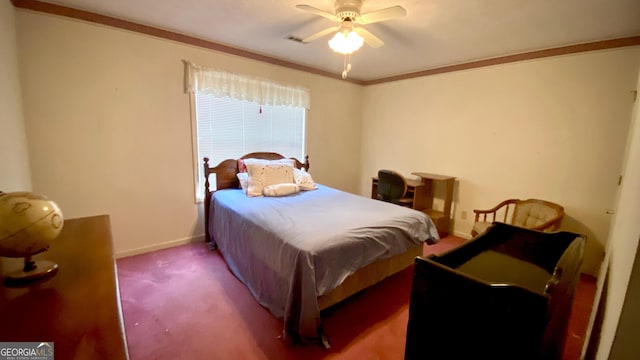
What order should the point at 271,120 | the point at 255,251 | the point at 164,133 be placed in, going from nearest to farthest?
1. the point at 255,251
2. the point at 164,133
3. the point at 271,120

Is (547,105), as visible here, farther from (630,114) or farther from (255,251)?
(255,251)

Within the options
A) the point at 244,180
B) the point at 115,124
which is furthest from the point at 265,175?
Result: the point at 115,124

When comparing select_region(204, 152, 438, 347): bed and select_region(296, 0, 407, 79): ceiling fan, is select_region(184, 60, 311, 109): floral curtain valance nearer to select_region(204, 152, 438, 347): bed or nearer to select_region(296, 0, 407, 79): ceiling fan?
select_region(204, 152, 438, 347): bed

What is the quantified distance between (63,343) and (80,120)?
2.67 m

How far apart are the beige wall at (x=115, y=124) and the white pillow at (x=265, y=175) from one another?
2.44 feet

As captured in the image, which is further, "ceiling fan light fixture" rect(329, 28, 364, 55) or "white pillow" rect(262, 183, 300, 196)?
"white pillow" rect(262, 183, 300, 196)

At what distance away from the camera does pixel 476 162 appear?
362cm

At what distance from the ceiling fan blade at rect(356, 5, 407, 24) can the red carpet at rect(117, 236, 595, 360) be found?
223 centimetres

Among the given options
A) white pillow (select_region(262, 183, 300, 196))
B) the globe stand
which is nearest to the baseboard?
white pillow (select_region(262, 183, 300, 196))

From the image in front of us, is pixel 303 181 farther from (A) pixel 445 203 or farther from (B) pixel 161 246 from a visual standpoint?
(A) pixel 445 203

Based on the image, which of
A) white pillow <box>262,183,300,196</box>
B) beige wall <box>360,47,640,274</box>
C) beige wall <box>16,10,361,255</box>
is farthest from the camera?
white pillow <box>262,183,300,196</box>

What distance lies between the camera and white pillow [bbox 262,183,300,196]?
10.0 ft

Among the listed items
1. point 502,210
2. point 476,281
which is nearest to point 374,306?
point 476,281

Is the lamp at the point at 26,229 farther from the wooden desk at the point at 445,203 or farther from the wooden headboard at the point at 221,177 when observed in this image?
the wooden desk at the point at 445,203
